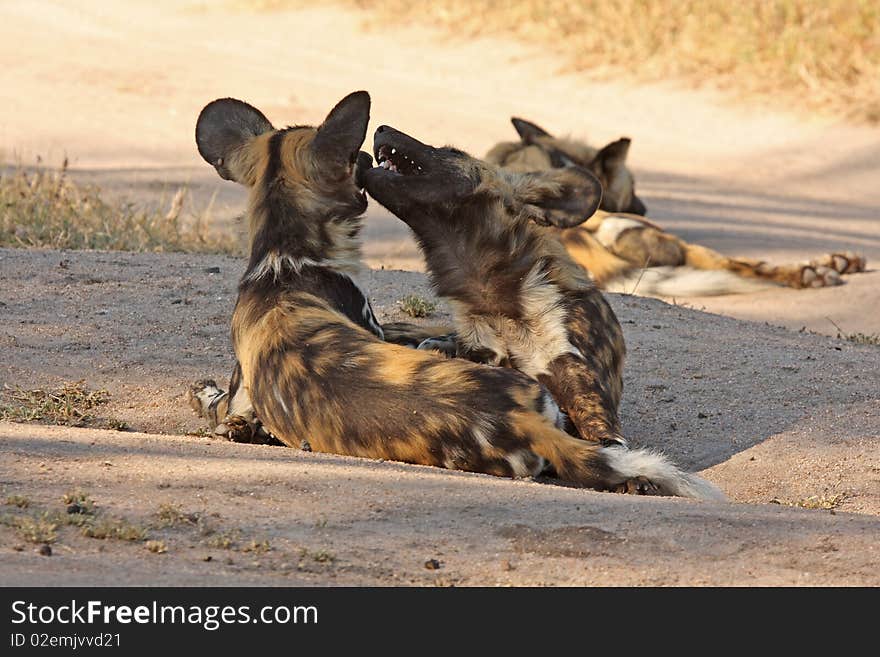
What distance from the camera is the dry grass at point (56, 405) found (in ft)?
13.9

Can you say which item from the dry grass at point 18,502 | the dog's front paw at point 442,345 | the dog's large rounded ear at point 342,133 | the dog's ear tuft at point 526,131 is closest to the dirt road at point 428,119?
→ the dog's ear tuft at point 526,131

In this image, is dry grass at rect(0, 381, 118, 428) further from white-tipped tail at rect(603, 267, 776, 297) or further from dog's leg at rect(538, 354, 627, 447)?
white-tipped tail at rect(603, 267, 776, 297)

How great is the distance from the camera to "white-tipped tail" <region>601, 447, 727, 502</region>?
11.9ft

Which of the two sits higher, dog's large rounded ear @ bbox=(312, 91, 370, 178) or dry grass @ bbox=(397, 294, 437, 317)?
dog's large rounded ear @ bbox=(312, 91, 370, 178)

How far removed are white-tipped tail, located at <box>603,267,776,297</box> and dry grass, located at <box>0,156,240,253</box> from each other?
2.07 m

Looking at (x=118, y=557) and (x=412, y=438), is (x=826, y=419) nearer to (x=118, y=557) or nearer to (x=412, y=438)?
(x=412, y=438)

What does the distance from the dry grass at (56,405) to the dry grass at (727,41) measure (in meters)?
8.31

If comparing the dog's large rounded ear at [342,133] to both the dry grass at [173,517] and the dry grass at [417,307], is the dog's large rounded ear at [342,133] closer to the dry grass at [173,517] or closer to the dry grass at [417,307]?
the dry grass at [417,307]

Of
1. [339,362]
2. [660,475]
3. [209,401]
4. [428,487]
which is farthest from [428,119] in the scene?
[428,487]

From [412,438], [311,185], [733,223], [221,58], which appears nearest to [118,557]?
[412,438]

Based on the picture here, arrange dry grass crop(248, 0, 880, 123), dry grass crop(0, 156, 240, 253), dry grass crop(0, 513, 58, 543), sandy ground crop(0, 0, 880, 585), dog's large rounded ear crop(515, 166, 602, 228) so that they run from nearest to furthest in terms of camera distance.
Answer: dry grass crop(0, 513, 58, 543) → sandy ground crop(0, 0, 880, 585) → dog's large rounded ear crop(515, 166, 602, 228) → dry grass crop(0, 156, 240, 253) → dry grass crop(248, 0, 880, 123)

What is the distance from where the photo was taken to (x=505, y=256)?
4488 mm

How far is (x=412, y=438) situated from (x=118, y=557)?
1.01m

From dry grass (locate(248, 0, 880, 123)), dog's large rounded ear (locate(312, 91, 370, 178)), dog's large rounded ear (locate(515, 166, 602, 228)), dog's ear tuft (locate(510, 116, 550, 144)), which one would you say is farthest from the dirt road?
dog's large rounded ear (locate(312, 91, 370, 178))
